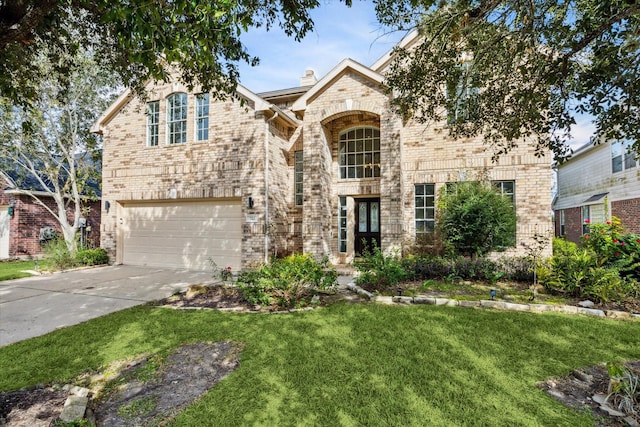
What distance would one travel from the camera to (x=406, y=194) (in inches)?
415

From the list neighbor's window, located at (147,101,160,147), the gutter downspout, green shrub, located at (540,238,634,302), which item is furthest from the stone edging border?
neighbor's window, located at (147,101,160,147)

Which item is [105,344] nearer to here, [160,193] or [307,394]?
[307,394]

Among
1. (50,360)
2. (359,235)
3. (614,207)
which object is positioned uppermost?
(614,207)

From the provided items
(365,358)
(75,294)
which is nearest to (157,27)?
(365,358)

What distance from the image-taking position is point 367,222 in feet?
37.1

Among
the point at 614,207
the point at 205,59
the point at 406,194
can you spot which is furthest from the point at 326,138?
the point at 614,207

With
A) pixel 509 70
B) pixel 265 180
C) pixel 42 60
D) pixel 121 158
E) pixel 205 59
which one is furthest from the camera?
pixel 121 158

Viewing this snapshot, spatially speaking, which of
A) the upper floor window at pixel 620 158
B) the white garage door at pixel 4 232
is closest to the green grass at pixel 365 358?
the upper floor window at pixel 620 158

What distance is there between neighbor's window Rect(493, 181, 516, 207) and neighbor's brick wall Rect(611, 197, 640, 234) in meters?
6.64

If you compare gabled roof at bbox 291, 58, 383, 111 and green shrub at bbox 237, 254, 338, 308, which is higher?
gabled roof at bbox 291, 58, 383, 111

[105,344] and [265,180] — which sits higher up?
[265,180]

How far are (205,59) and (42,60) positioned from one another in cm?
1143

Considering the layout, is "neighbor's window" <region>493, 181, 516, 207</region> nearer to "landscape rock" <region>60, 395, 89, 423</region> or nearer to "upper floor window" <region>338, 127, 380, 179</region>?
"upper floor window" <region>338, 127, 380, 179</region>

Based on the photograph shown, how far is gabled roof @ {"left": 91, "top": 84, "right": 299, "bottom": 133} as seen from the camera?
10.0 meters
